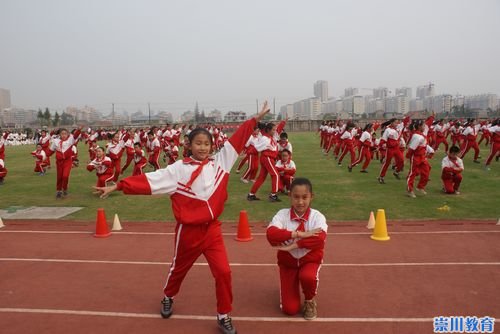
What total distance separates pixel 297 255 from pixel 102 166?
29.7 feet

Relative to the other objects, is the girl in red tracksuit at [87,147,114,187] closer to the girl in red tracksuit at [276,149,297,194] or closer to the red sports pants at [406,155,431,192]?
the girl in red tracksuit at [276,149,297,194]

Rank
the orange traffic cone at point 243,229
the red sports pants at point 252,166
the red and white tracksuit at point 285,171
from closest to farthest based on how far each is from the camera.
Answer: the orange traffic cone at point 243,229
the red and white tracksuit at point 285,171
the red sports pants at point 252,166

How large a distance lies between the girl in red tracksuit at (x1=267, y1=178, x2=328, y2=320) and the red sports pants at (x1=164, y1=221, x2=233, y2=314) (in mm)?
572

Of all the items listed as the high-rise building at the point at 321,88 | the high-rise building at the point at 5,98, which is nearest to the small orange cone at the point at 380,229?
the high-rise building at the point at 321,88

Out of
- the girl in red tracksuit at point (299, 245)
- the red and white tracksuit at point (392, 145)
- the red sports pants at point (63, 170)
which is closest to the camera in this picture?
the girl in red tracksuit at point (299, 245)

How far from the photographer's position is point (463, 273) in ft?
18.2

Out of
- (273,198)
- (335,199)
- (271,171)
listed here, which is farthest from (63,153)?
(335,199)

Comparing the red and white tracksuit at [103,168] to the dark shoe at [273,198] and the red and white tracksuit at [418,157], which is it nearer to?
the dark shoe at [273,198]

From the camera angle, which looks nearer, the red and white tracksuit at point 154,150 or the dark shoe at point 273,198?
the dark shoe at point 273,198

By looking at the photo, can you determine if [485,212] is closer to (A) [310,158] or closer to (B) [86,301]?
(B) [86,301]

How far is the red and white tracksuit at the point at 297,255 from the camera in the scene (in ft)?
13.7

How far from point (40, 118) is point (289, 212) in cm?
8225

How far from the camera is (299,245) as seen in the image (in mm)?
4160

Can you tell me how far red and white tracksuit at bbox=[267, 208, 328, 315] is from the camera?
4.16 metres
